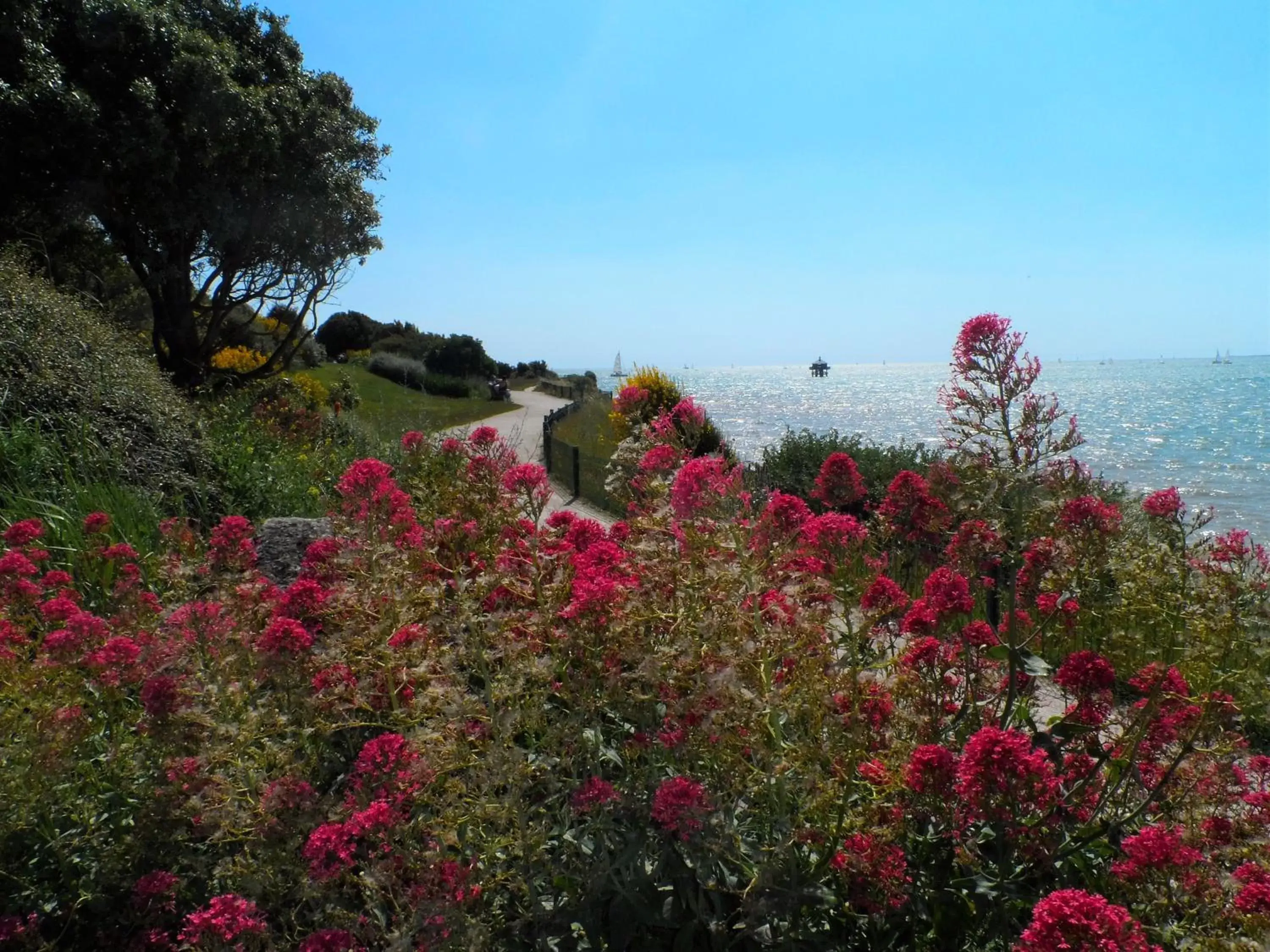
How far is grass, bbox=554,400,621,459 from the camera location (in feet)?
49.9

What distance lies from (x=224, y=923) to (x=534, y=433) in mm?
17413

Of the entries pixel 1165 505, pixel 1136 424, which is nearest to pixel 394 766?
pixel 1165 505

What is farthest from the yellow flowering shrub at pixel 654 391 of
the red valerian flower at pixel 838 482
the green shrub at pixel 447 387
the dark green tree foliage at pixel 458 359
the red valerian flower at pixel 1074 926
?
the dark green tree foliage at pixel 458 359

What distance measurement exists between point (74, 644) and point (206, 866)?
0.81 meters

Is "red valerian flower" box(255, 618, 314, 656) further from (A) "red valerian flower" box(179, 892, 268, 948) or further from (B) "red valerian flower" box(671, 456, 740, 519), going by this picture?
(B) "red valerian flower" box(671, 456, 740, 519)

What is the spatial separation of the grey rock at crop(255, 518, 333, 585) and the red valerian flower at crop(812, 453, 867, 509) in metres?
2.84

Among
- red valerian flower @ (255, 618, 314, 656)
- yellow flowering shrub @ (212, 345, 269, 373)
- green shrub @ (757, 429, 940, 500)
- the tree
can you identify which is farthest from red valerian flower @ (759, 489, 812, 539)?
yellow flowering shrub @ (212, 345, 269, 373)

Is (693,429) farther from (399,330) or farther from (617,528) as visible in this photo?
(399,330)

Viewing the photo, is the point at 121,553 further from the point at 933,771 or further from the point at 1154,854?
the point at 1154,854

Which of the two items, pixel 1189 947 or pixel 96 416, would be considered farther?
pixel 96 416

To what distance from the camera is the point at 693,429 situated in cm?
299

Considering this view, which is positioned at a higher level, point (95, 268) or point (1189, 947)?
point (95, 268)

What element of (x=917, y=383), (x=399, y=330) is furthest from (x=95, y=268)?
(x=917, y=383)

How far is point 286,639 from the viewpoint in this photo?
221 cm
